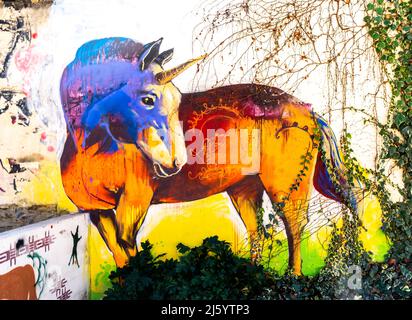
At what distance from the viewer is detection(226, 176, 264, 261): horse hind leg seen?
15.7 ft

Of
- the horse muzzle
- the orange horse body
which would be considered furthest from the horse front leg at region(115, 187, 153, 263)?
the horse muzzle

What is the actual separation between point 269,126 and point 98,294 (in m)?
2.51

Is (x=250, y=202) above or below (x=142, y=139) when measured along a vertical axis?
below

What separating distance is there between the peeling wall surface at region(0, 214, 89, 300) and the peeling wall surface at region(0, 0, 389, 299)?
0.06 m

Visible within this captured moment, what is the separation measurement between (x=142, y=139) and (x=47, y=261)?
156 cm

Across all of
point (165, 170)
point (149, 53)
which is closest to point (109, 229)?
point (165, 170)

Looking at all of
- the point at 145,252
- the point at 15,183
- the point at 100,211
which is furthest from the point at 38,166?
the point at 145,252

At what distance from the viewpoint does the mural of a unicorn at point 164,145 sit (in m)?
4.78

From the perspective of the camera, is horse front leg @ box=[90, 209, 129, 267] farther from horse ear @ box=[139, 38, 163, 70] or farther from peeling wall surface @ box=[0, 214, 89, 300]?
horse ear @ box=[139, 38, 163, 70]

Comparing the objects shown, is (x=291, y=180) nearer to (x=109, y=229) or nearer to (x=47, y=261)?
(x=109, y=229)

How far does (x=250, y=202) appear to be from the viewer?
190 inches

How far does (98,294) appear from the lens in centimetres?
Result: 489

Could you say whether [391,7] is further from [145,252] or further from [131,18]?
[145,252]

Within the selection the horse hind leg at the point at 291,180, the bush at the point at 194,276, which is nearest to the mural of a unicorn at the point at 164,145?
the horse hind leg at the point at 291,180
